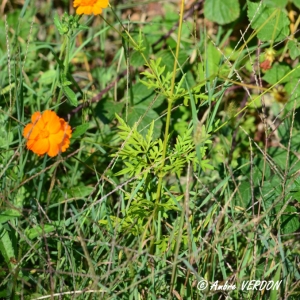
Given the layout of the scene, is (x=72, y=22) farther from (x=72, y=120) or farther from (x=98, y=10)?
(x=72, y=120)

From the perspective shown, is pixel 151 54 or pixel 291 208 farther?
pixel 151 54

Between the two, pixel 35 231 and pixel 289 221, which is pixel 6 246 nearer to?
pixel 35 231

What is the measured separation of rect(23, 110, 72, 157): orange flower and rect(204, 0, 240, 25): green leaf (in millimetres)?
996

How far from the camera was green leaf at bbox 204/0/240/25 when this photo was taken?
2.35 meters

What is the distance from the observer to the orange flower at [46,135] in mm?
1639

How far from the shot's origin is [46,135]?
1.66 metres

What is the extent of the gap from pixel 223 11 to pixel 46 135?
1107 millimetres

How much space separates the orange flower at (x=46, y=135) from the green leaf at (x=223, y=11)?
996 millimetres

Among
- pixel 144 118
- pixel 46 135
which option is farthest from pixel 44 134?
pixel 144 118

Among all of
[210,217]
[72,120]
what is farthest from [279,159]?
[72,120]

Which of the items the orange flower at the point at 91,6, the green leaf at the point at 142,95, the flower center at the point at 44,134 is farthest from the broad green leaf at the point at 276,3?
the flower center at the point at 44,134

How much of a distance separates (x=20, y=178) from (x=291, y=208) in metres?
0.95

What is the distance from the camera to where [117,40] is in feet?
9.91

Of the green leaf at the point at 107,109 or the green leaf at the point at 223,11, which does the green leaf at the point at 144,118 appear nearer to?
the green leaf at the point at 107,109
